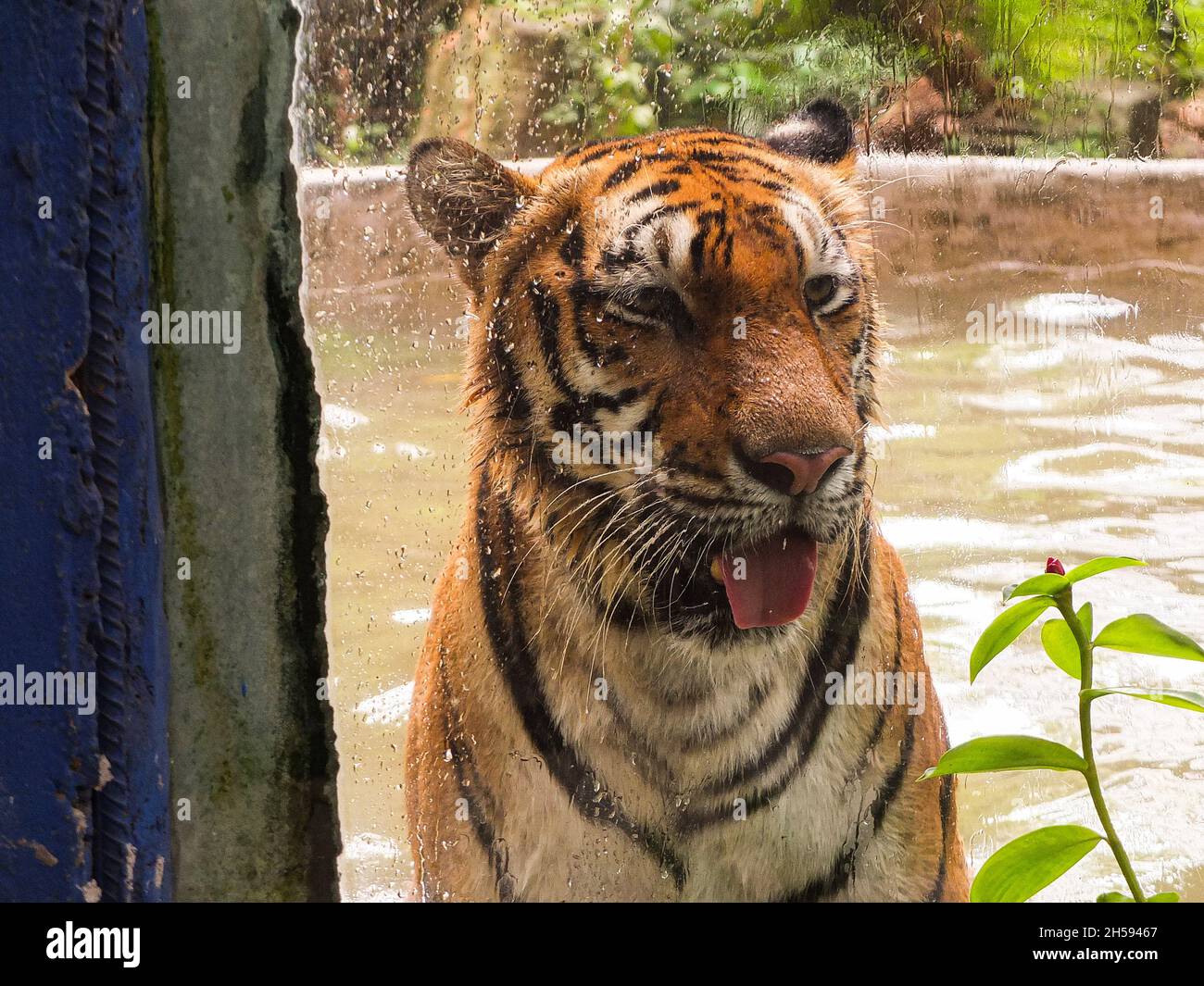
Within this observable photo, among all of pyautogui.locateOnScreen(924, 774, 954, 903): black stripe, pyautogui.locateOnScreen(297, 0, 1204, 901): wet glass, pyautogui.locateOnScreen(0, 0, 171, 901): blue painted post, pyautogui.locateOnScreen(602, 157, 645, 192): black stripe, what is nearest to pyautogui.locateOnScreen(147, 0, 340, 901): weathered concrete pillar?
pyautogui.locateOnScreen(0, 0, 171, 901): blue painted post

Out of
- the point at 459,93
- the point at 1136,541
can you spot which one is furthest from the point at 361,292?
the point at 1136,541

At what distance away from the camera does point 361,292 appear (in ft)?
6.21

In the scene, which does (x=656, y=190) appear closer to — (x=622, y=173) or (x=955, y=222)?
(x=622, y=173)

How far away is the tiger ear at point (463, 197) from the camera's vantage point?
1785 millimetres

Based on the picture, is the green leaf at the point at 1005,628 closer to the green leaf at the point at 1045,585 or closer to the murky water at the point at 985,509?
the green leaf at the point at 1045,585

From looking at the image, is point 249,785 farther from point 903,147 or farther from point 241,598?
point 903,147

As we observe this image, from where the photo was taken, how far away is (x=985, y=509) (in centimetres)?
237

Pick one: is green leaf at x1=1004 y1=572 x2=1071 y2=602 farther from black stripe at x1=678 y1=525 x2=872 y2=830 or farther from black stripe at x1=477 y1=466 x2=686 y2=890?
black stripe at x1=477 y1=466 x2=686 y2=890

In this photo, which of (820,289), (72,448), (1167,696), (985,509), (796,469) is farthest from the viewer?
(985,509)

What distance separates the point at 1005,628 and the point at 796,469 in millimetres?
583

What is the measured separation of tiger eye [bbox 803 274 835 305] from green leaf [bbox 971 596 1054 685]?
29.8 inches

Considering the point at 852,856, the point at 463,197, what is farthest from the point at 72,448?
the point at 852,856
